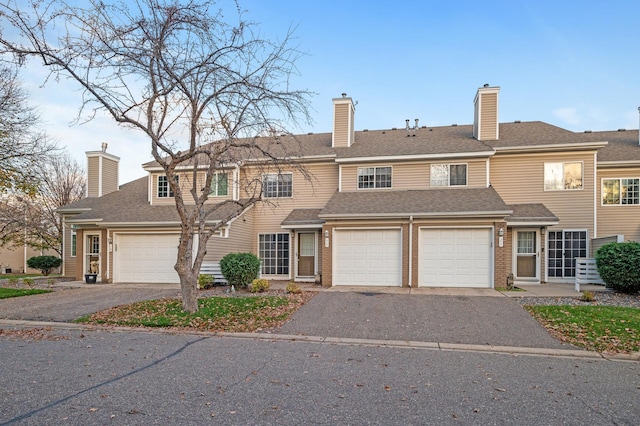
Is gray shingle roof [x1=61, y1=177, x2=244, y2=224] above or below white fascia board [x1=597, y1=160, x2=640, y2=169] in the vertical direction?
below

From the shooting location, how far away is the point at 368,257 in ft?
50.3

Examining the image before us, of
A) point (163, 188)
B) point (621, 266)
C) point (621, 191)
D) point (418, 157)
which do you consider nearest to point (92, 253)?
point (163, 188)

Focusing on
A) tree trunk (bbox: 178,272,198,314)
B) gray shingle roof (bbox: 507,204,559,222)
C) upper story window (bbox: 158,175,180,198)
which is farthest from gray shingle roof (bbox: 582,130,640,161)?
upper story window (bbox: 158,175,180,198)

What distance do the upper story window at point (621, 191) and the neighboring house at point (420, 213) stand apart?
42 mm

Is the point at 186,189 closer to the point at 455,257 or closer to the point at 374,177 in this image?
the point at 374,177

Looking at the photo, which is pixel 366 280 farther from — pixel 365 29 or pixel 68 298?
pixel 68 298

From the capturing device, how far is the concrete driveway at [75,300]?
1077 cm

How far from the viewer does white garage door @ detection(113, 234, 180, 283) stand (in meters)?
17.0

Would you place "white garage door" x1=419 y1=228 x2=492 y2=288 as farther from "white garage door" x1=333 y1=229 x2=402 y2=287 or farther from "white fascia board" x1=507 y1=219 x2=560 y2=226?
"white fascia board" x1=507 y1=219 x2=560 y2=226

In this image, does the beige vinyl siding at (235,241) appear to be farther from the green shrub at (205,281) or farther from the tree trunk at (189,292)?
the tree trunk at (189,292)

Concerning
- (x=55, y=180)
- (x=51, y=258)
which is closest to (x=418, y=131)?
(x=51, y=258)

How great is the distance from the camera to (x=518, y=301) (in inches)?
460

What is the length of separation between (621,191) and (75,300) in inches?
843

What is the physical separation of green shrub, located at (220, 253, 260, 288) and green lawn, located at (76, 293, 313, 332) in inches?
78.8
